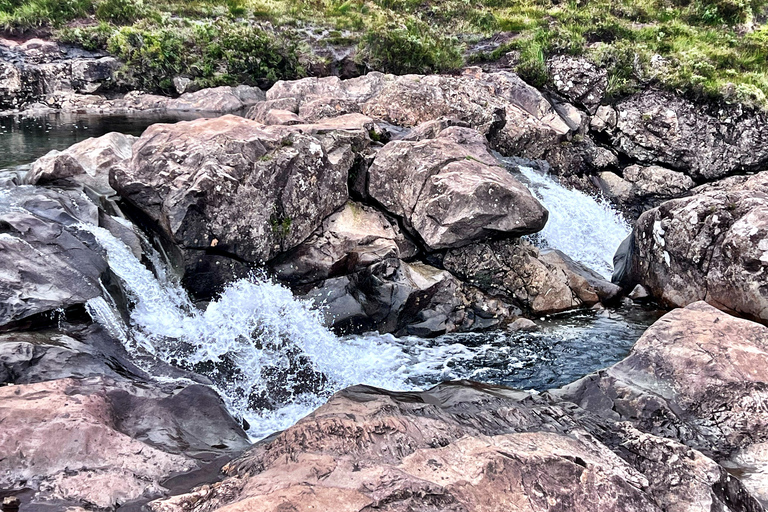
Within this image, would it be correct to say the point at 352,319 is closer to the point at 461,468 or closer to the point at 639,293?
the point at 461,468

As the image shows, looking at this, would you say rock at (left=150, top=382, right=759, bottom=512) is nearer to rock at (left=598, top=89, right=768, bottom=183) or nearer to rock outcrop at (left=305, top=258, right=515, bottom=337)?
rock outcrop at (left=305, top=258, right=515, bottom=337)

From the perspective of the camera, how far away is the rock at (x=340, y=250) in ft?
30.6

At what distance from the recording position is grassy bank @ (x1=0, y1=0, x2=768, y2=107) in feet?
63.6


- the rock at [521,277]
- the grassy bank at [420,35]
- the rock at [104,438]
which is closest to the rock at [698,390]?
the rock at [521,277]

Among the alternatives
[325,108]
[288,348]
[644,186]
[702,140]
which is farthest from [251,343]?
[702,140]

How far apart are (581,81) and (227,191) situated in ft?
49.8

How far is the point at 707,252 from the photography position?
9734 millimetres

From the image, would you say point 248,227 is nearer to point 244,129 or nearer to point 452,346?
point 244,129

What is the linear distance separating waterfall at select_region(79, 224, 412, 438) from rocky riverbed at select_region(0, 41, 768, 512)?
4 centimetres

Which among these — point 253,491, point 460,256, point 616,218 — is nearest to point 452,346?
point 460,256

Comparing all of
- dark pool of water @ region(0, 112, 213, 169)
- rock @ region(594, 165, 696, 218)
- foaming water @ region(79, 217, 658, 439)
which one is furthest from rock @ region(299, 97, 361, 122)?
rock @ region(594, 165, 696, 218)

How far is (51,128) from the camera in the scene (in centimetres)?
1766

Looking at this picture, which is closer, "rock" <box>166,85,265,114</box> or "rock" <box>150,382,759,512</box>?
"rock" <box>150,382,759,512</box>

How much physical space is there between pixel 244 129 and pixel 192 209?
6.86ft
